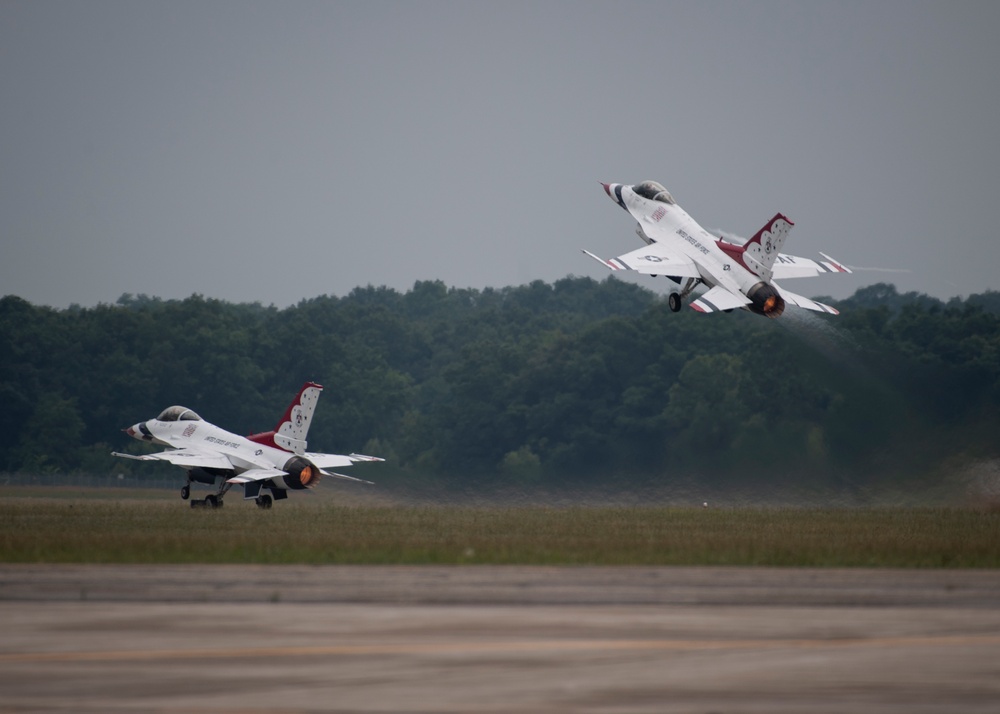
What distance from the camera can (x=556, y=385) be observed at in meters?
83.2

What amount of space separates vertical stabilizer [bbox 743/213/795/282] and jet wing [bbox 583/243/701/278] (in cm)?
249

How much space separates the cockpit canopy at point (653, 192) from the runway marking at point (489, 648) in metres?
33.4

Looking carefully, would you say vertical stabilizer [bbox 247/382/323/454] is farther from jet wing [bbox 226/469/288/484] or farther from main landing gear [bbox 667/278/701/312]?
main landing gear [bbox 667/278/701/312]

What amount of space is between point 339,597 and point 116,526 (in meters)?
16.9

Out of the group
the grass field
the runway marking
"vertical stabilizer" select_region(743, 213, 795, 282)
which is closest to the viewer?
the runway marking

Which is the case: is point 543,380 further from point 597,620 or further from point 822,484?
point 597,620

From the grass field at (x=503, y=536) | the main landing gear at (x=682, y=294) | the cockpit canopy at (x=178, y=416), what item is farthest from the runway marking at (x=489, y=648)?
the cockpit canopy at (x=178, y=416)

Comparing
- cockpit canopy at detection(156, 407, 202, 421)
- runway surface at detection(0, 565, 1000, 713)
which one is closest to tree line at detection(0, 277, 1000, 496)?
cockpit canopy at detection(156, 407, 202, 421)

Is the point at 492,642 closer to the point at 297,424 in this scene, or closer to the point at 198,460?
the point at 297,424

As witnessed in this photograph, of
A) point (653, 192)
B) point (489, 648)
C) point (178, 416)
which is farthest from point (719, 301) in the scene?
point (489, 648)

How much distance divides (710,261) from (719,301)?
2.26 m

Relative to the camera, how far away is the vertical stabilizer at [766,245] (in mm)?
42406

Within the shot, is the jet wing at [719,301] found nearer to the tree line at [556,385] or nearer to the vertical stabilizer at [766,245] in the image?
the vertical stabilizer at [766,245]

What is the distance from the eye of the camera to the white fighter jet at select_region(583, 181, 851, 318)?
42.8 metres
